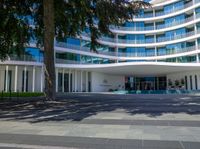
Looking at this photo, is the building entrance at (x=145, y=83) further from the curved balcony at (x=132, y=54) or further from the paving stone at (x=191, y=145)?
the paving stone at (x=191, y=145)

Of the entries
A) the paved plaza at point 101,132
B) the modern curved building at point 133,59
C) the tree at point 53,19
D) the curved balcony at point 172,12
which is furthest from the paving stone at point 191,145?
the curved balcony at point 172,12

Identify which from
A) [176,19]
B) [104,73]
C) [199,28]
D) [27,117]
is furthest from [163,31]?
[27,117]

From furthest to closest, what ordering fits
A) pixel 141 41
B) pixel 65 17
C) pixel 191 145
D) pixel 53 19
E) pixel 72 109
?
1. pixel 141 41
2. pixel 65 17
3. pixel 53 19
4. pixel 72 109
5. pixel 191 145

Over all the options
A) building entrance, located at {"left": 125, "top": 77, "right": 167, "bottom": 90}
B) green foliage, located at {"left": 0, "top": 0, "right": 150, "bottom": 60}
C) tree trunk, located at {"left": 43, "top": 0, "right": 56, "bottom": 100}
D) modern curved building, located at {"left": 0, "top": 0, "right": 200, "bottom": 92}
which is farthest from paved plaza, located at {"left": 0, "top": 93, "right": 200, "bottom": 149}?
building entrance, located at {"left": 125, "top": 77, "right": 167, "bottom": 90}

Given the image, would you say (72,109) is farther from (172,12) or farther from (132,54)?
(172,12)

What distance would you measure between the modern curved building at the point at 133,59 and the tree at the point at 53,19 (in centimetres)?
1588

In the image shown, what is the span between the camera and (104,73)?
5009 centimetres

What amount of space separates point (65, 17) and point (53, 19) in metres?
1.81

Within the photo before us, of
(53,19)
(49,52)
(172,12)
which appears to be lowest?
(49,52)

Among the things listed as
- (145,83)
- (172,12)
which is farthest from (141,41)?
(145,83)

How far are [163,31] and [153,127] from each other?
4772 centimetres

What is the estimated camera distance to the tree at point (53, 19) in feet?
54.3

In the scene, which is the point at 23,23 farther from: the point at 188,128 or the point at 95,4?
the point at 188,128

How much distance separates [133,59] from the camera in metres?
54.6
